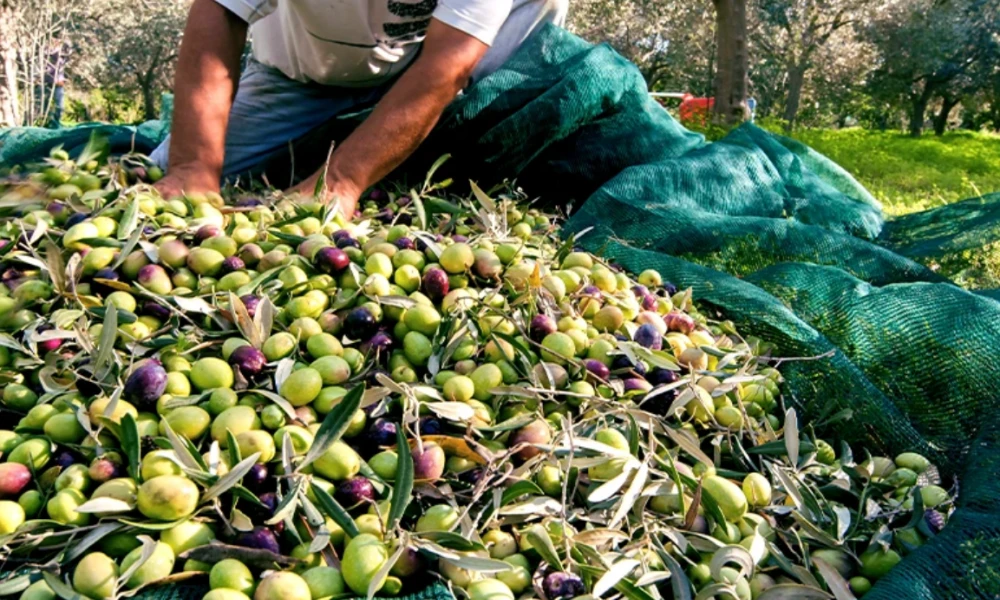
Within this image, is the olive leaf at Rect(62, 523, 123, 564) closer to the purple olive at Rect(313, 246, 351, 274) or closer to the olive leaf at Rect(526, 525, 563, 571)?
the olive leaf at Rect(526, 525, 563, 571)

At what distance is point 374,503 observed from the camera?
126 centimetres

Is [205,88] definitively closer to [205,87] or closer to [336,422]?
[205,87]

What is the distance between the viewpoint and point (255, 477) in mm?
1277

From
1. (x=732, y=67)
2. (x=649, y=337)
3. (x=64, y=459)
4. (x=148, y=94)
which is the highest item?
(x=732, y=67)

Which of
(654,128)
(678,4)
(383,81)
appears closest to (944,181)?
(654,128)

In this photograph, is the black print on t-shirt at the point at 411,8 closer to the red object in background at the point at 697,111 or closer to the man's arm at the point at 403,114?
the man's arm at the point at 403,114

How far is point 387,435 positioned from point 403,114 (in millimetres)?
1520

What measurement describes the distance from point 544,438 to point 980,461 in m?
0.83

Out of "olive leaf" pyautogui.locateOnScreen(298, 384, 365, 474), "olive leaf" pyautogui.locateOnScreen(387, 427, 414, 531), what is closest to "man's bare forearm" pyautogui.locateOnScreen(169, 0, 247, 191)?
"olive leaf" pyautogui.locateOnScreen(298, 384, 365, 474)

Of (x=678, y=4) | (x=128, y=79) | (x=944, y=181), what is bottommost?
(x=128, y=79)

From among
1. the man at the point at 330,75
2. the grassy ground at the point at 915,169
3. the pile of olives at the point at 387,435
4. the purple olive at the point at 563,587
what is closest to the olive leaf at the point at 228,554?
the pile of olives at the point at 387,435

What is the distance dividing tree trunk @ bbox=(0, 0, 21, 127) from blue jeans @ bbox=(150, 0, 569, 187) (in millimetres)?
5753

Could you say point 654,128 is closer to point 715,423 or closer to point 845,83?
point 715,423

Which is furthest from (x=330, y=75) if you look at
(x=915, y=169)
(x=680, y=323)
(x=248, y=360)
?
(x=915, y=169)
